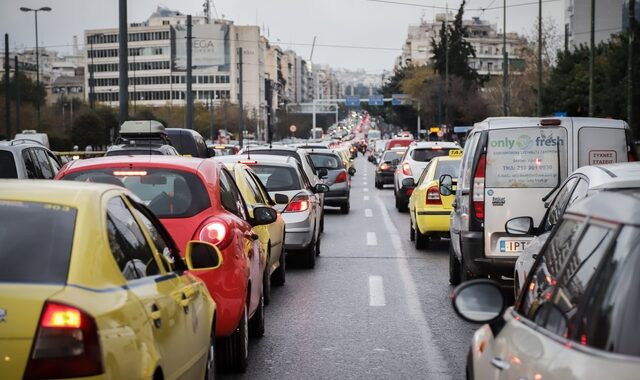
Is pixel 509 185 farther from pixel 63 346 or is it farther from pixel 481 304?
pixel 63 346

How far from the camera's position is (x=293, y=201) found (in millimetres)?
15812

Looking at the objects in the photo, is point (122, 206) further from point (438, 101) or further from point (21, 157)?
point (438, 101)

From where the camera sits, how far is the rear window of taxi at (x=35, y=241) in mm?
4371

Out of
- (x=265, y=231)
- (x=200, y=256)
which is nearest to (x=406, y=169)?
(x=265, y=231)

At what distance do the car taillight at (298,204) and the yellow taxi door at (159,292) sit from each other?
9.78 m

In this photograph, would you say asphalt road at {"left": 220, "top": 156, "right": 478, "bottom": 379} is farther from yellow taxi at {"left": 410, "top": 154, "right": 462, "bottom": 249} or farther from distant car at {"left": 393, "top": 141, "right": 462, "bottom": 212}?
distant car at {"left": 393, "top": 141, "right": 462, "bottom": 212}

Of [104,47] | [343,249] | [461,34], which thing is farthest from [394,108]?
[343,249]

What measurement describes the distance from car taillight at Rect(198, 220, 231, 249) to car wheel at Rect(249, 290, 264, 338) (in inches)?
61.1

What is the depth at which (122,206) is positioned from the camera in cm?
534

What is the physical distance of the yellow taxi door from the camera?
4.86 metres

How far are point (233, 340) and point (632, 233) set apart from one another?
202 inches

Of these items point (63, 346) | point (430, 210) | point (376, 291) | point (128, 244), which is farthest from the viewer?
point (430, 210)

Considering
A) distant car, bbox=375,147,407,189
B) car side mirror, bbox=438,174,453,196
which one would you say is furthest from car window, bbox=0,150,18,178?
distant car, bbox=375,147,407,189

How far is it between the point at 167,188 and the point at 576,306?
5.25m
